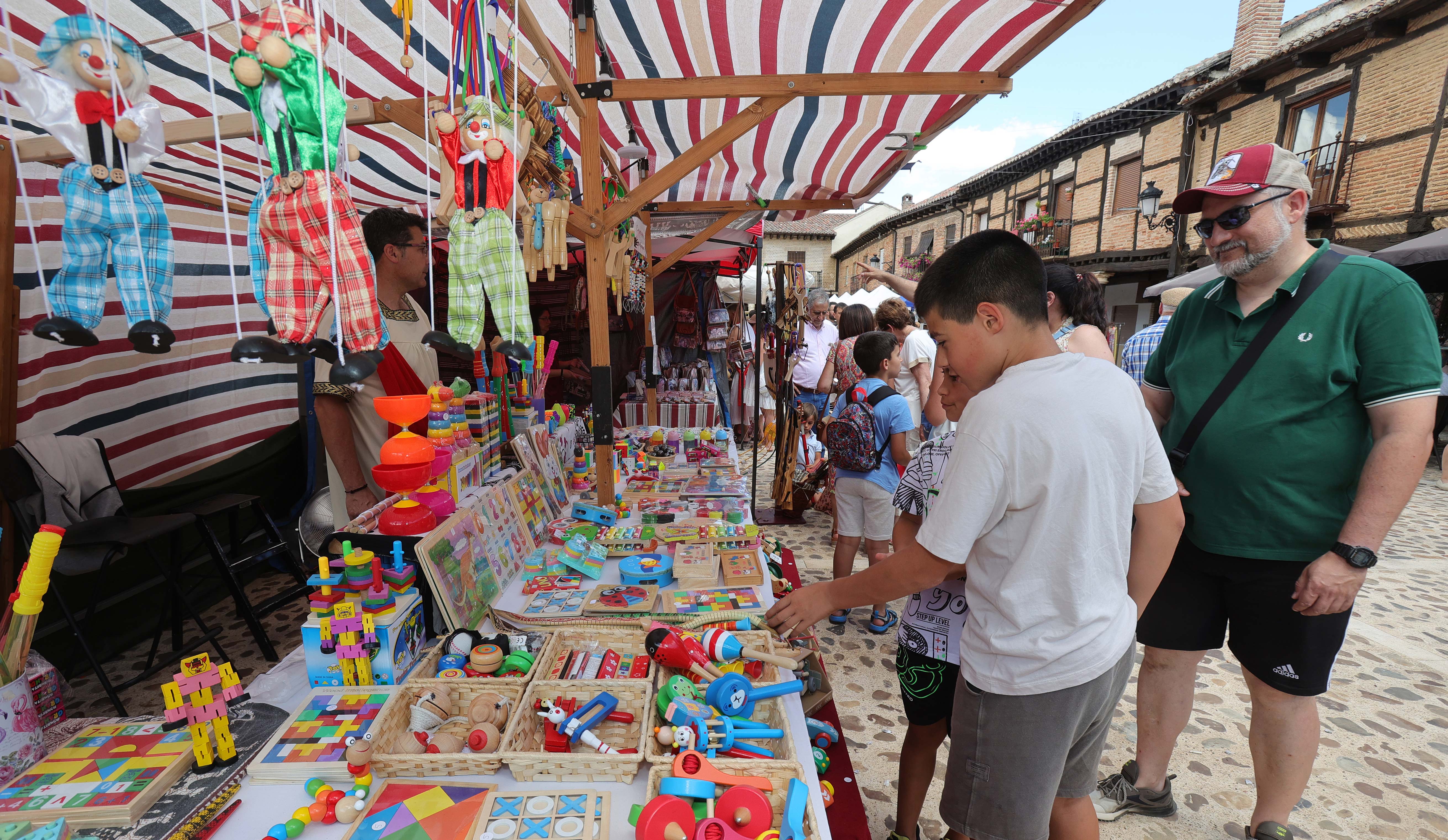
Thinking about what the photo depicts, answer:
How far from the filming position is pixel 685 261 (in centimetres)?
780

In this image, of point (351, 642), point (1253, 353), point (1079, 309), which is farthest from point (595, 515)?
point (1253, 353)

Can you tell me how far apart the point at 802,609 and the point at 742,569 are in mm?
737

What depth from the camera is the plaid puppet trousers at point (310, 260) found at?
46.1 inches

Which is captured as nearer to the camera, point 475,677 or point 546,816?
point 546,816

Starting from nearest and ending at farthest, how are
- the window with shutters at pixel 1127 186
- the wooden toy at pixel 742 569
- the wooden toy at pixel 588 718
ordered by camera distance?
1. the wooden toy at pixel 588 718
2. the wooden toy at pixel 742 569
3. the window with shutters at pixel 1127 186

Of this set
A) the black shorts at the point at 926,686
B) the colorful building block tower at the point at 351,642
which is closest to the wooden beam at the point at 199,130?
the colorful building block tower at the point at 351,642

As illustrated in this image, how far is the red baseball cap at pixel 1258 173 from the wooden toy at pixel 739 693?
5.84 ft

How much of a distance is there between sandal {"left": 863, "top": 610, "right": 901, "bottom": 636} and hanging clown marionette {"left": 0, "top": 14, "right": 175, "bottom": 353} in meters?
3.39

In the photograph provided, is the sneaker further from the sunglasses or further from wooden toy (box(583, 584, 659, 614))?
the sunglasses

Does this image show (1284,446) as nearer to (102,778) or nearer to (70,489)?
(102,778)

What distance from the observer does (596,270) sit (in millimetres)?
2830

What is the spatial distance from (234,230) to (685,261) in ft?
15.6

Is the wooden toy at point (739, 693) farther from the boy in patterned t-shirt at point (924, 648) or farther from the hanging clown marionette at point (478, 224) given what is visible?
the hanging clown marionette at point (478, 224)

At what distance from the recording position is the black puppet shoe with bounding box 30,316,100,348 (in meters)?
0.96
